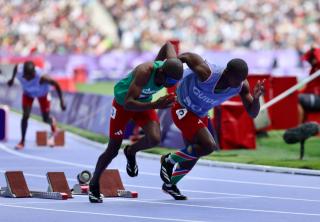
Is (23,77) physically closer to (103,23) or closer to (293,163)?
(293,163)

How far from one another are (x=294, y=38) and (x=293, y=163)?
30.0 meters

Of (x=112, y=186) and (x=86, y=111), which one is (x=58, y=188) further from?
(x=86, y=111)

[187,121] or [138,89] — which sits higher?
[138,89]

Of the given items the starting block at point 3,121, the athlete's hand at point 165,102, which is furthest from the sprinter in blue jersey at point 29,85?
the athlete's hand at point 165,102

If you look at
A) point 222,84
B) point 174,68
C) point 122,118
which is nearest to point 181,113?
point 222,84

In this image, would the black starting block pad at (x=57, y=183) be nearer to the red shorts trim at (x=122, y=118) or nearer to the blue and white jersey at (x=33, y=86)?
the red shorts trim at (x=122, y=118)

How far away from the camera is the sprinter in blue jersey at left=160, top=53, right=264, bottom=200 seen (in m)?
12.7

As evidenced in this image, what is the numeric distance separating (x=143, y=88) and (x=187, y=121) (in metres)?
0.92

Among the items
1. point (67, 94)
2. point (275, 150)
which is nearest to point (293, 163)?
point (275, 150)

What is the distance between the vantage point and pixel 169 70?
1205 cm

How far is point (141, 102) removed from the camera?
12414 millimetres

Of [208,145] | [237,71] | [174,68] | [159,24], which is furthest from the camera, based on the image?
[159,24]

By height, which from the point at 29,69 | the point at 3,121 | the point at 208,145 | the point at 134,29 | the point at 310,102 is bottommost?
the point at 134,29

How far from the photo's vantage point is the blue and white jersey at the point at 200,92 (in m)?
12.8
